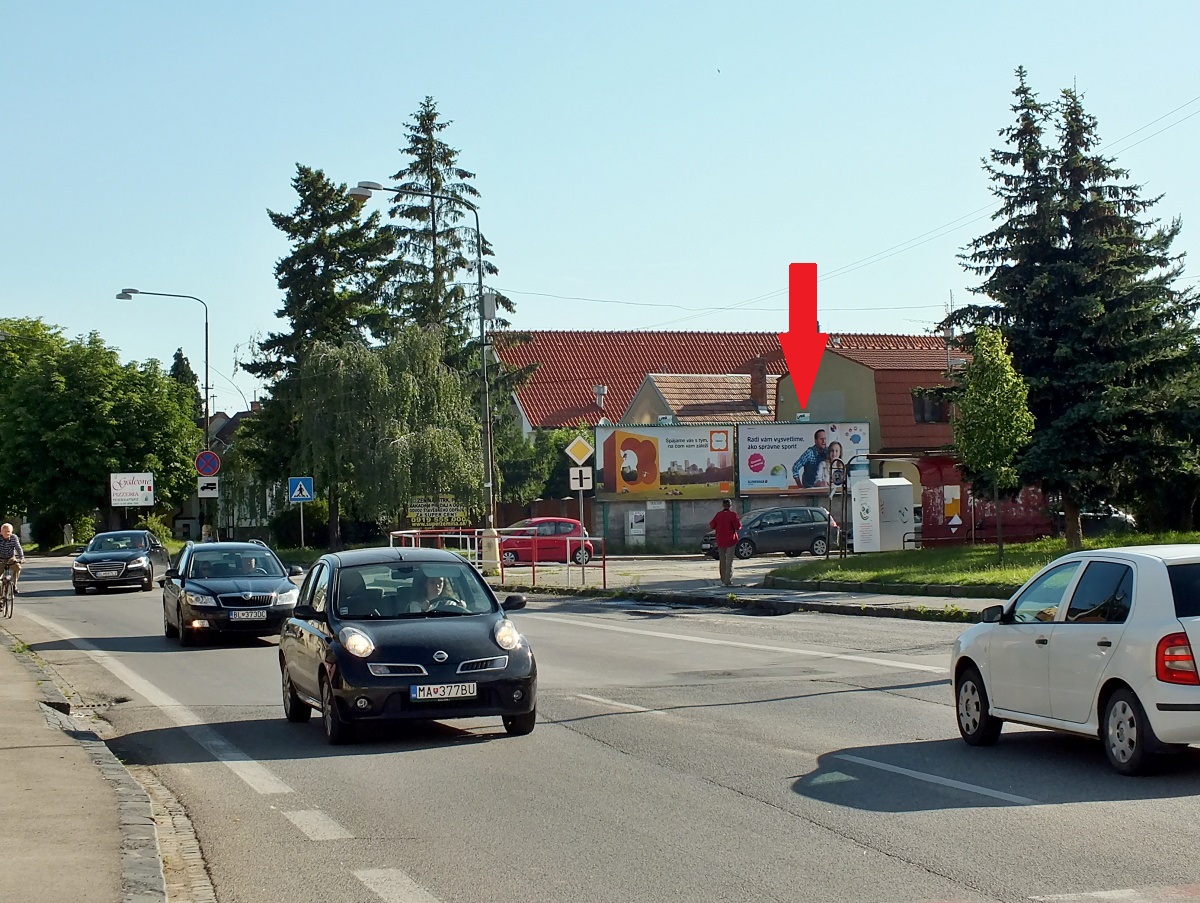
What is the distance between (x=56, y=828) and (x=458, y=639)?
4.01 meters

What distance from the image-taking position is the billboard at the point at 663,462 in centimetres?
5512

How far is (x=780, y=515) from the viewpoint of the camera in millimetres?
47969

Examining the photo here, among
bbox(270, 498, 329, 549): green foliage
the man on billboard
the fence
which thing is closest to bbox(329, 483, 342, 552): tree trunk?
bbox(270, 498, 329, 549): green foliage

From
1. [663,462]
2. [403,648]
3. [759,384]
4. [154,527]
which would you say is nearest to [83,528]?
[154,527]

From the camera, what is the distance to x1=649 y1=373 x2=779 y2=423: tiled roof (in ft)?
225

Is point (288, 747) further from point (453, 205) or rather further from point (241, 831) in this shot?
point (453, 205)

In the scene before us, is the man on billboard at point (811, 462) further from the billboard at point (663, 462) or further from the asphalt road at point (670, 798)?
the asphalt road at point (670, 798)

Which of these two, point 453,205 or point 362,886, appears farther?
point 453,205

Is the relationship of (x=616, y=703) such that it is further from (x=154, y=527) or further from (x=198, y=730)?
(x=154, y=527)

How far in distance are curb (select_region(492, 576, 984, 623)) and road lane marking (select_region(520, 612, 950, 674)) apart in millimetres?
2801

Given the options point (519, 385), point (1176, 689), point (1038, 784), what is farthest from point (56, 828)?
point (519, 385)

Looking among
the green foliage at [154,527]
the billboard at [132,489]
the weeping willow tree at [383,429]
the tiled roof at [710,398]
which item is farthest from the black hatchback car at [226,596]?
the green foliage at [154,527]

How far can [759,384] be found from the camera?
2773 inches

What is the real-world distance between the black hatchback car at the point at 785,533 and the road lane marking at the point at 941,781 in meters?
37.7
